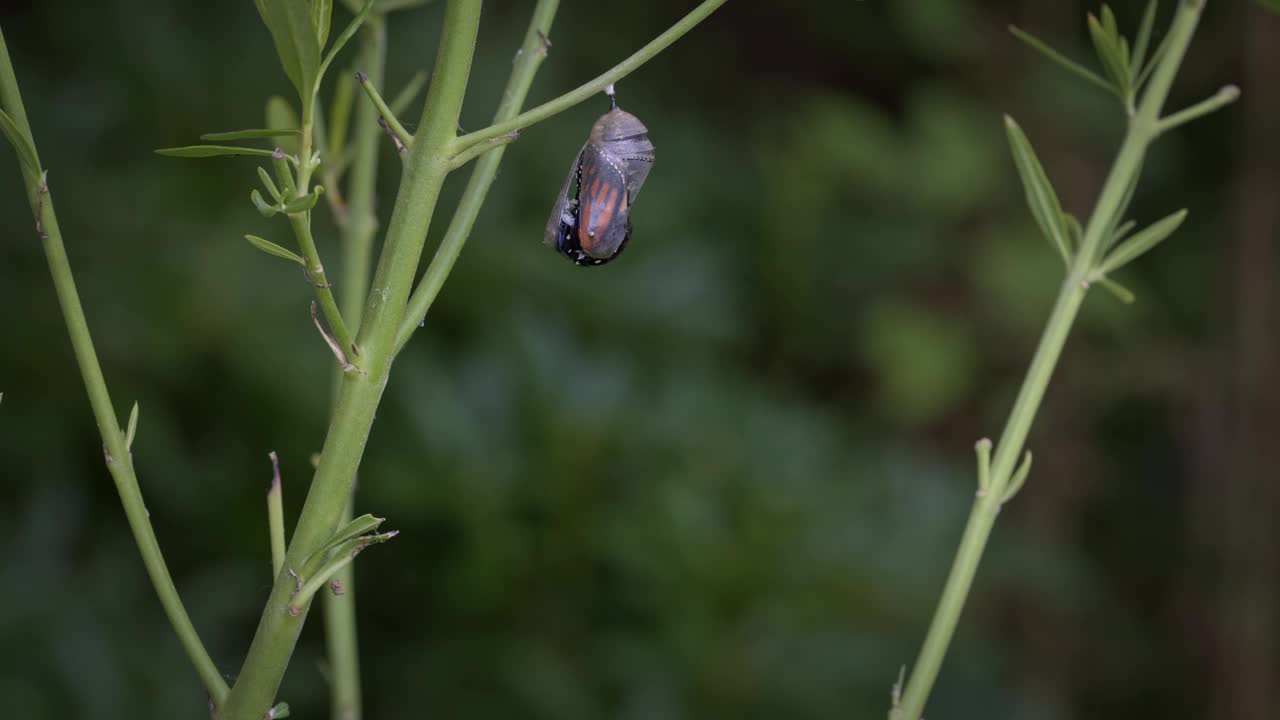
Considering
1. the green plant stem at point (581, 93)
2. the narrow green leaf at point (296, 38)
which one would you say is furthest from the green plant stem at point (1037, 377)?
the narrow green leaf at point (296, 38)

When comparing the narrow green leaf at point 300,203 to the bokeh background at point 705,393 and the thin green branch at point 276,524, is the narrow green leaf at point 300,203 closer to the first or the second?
the thin green branch at point 276,524

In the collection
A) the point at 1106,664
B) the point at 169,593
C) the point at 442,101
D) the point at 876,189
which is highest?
the point at 876,189

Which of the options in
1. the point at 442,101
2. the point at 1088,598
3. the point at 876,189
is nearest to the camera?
the point at 442,101

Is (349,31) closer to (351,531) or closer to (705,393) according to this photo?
(351,531)

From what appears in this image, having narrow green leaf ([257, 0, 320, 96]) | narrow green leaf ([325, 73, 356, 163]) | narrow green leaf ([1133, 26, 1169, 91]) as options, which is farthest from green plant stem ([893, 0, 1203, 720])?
narrow green leaf ([325, 73, 356, 163])

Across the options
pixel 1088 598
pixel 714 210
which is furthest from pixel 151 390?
pixel 1088 598

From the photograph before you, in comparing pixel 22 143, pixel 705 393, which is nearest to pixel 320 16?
pixel 22 143

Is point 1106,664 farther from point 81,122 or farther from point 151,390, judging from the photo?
point 81,122
